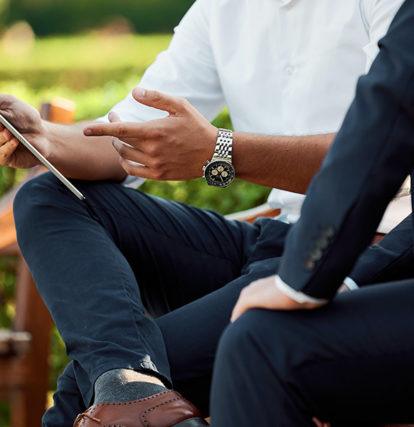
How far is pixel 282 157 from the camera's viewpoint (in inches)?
95.3

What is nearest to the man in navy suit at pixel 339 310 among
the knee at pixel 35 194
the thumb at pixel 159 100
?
the thumb at pixel 159 100

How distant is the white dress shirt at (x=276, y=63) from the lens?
2543 mm

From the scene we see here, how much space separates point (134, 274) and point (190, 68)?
0.70m

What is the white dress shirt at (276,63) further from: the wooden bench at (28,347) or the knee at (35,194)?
the wooden bench at (28,347)

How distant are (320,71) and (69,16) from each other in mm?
13550

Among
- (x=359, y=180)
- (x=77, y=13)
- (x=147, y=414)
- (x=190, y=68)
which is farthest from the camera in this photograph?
(x=77, y=13)

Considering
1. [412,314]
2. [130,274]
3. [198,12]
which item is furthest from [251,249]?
[412,314]

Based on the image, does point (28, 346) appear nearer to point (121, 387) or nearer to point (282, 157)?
point (282, 157)

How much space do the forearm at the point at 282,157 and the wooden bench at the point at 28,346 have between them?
162cm

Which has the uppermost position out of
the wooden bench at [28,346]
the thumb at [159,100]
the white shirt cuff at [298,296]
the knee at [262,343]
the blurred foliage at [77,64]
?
the thumb at [159,100]

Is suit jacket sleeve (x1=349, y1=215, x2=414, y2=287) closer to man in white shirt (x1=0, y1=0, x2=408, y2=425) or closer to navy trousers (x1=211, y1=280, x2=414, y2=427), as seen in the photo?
man in white shirt (x1=0, y1=0, x2=408, y2=425)

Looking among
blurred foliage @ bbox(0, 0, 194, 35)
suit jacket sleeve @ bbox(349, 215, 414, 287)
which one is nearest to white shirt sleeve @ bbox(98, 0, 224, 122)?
suit jacket sleeve @ bbox(349, 215, 414, 287)

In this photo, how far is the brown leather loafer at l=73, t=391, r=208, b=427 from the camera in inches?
78.4

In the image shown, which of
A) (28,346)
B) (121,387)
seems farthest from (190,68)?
(28,346)
